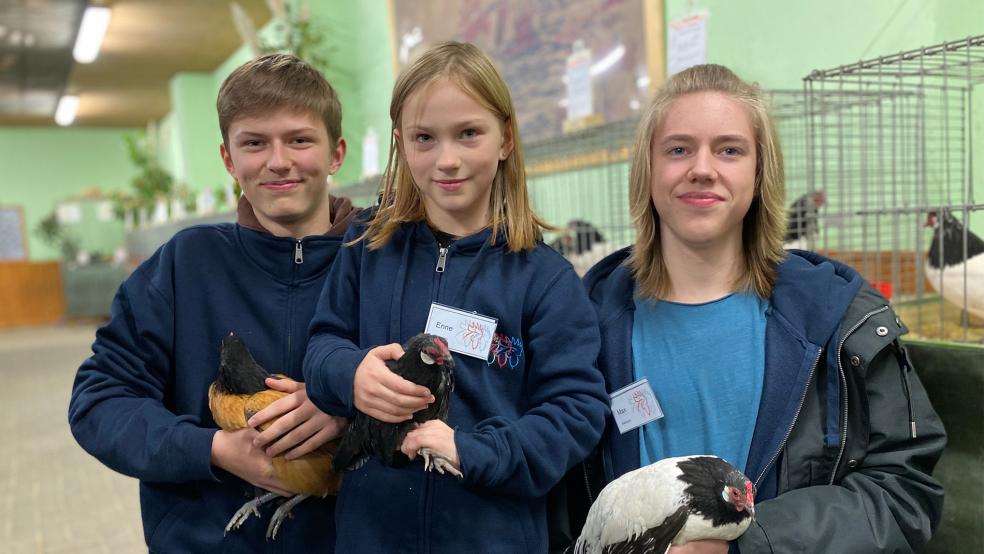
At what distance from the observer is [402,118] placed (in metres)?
1.29

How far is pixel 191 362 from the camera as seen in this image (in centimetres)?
141

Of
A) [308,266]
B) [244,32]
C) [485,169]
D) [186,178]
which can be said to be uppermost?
[244,32]

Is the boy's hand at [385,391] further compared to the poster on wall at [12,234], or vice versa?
the poster on wall at [12,234]

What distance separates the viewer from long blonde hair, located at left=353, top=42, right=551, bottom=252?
1.23m

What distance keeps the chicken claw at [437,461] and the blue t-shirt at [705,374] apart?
0.40 m

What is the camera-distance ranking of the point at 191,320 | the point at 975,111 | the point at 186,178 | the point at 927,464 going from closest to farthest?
the point at 927,464 → the point at 191,320 → the point at 975,111 → the point at 186,178

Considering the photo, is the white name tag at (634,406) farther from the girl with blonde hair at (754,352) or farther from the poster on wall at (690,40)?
the poster on wall at (690,40)

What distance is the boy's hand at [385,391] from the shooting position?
3.46ft

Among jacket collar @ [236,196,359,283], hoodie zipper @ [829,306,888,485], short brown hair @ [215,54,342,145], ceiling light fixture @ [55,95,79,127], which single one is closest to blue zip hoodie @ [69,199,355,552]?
jacket collar @ [236,196,359,283]

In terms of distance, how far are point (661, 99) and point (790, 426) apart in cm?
63

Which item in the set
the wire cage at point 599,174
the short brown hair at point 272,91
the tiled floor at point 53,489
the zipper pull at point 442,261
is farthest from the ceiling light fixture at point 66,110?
the zipper pull at point 442,261

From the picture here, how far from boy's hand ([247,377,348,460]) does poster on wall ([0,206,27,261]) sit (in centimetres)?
1671

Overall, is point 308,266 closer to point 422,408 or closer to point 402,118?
point 402,118

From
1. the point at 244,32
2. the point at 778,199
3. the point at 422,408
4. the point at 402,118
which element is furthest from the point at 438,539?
the point at 244,32
